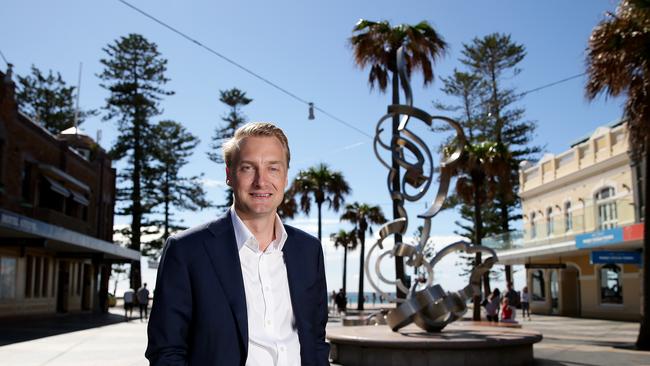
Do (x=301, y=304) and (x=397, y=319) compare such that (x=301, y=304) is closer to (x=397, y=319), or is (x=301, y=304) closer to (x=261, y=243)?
(x=261, y=243)

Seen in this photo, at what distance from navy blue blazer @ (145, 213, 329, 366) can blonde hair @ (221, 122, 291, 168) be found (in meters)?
0.25

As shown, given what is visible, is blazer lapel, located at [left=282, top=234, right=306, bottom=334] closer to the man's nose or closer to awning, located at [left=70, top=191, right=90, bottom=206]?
the man's nose

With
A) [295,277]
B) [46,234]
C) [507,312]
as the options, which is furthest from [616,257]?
[295,277]

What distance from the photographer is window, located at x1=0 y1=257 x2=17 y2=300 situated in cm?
2527

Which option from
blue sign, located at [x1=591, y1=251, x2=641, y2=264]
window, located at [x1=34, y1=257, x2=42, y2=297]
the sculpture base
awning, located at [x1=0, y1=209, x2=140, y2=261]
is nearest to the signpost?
blue sign, located at [x1=591, y1=251, x2=641, y2=264]

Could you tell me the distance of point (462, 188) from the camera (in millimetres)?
29422

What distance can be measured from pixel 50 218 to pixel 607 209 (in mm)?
23370

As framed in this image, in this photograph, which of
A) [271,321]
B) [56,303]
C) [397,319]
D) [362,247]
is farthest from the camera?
[362,247]

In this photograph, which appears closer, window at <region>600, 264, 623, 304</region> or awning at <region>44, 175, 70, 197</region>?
awning at <region>44, 175, 70, 197</region>

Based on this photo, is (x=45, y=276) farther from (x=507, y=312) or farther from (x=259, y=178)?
(x=259, y=178)

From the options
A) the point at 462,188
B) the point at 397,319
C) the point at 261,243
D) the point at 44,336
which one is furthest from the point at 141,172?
the point at 261,243

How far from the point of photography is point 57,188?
29234 mm

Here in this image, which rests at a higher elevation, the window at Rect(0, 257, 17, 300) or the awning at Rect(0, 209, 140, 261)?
the awning at Rect(0, 209, 140, 261)

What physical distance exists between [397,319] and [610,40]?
7099 millimetres
